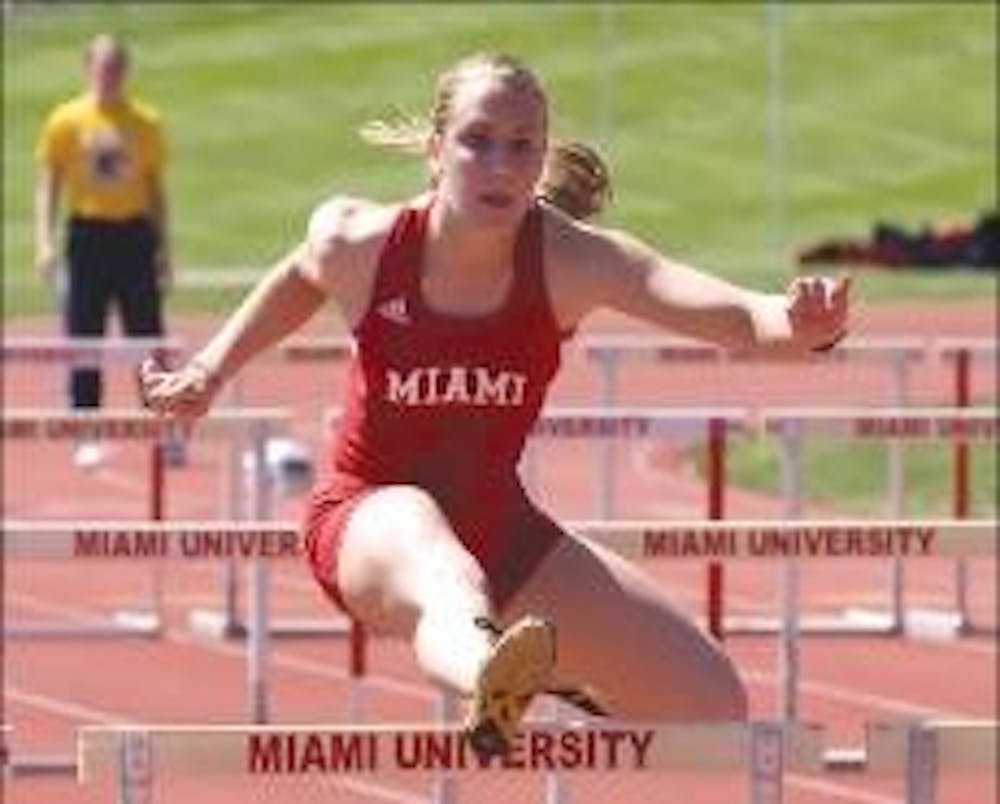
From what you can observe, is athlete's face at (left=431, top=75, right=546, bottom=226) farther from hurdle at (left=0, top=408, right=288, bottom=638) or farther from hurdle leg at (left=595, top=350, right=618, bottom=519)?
hurdle leg at (left=595, top=350, right=618, bottom=519)

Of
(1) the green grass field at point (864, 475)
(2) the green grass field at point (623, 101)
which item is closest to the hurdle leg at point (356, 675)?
(1) the green grass field at point (864, 475)

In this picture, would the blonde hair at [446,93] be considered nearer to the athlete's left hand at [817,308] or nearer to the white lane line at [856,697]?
the athlete's left hand at [817,308]

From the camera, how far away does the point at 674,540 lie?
9211mm

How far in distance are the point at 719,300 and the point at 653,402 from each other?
1553 cm

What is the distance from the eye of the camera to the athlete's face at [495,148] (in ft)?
22.5

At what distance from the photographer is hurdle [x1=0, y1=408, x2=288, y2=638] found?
Answer: 1177 centimetres

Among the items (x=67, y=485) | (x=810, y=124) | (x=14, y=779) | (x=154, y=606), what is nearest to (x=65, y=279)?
(x=67, y=485)

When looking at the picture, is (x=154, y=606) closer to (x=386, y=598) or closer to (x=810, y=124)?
(x=386, y=598)

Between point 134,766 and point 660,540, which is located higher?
point 660,540

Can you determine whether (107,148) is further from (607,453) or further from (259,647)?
(259,647)

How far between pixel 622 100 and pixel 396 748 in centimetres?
3808

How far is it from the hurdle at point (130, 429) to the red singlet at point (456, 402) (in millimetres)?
3372

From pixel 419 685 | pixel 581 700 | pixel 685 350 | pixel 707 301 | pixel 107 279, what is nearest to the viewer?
pixel 707 301

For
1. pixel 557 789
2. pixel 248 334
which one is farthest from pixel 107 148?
pixel 248 334
